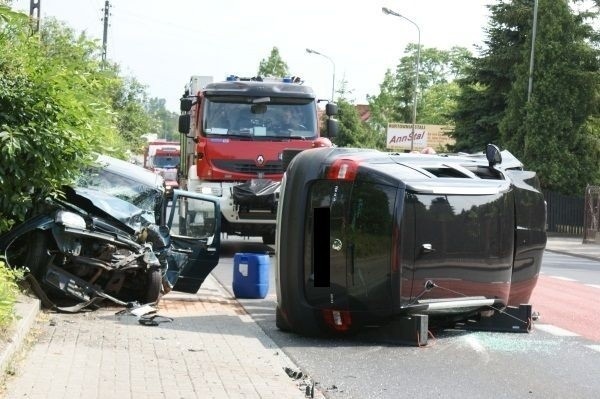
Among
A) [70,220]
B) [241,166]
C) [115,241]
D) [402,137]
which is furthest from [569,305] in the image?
[402,137]

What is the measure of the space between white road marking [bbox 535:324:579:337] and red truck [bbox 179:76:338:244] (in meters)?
Answer: 8.57

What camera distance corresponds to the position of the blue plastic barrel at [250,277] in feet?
46.3

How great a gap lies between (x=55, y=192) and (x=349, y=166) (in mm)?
3489

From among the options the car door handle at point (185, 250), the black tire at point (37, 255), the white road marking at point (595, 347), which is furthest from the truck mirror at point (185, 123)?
the white road marking at point (595, 347)

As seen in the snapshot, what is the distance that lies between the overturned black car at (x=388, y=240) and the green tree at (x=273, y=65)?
70.2 metres

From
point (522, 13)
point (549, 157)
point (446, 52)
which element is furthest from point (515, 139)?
point (446, 52)

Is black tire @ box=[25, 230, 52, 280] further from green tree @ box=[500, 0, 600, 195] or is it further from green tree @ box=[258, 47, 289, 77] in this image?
green tree @ box=[258, 47, 289, 77]

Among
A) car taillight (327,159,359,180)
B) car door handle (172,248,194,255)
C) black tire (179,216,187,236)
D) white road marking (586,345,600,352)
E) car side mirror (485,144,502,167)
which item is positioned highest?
car side mirror (485,144,502,167)

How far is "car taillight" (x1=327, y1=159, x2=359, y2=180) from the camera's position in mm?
10172

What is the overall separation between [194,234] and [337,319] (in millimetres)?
3701

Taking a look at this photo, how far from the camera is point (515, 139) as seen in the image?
4469 centimetres

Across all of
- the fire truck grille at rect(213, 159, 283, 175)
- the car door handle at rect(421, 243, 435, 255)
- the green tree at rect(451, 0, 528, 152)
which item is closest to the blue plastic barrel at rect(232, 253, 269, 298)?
the car door handle at rect(421, 243, 435, 255)

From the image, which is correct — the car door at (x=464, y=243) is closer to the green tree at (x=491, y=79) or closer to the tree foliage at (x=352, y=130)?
the green tree at (x=491, y=79)

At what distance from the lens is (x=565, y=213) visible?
43.6m
